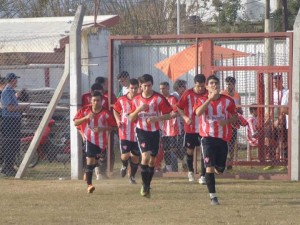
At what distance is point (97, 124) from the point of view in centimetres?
1522

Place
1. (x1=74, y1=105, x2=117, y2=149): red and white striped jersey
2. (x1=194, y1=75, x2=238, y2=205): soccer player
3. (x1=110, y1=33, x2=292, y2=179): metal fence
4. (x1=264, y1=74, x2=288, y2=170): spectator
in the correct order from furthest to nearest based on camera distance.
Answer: (x1=264, y1=74, x2=288, y2=170): spectator → (x1=110, y1=33, x2=292, y2=179): metal fence → (x1=74, y1=105, x2=117, y2=149): red and white striped jersey → (x1=194, y1=75, x2=238, y2=205): soccer player

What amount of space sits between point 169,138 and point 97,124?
10.5ft

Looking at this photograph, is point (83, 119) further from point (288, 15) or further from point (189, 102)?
point (288, 15)

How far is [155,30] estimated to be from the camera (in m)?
36.9

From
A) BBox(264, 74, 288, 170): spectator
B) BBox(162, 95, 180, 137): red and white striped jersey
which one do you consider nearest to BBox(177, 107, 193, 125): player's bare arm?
BBox(162, 95, 180, 137): red and white striped jersey

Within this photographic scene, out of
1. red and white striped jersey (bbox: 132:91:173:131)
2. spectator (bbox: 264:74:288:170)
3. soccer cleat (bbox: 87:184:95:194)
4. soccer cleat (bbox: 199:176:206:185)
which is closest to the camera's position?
red and white striped jersey (bbox: 132:91:173:131)

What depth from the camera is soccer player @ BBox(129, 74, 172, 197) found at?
46.3ft

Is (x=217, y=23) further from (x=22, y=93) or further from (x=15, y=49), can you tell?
(x=22, y=93)

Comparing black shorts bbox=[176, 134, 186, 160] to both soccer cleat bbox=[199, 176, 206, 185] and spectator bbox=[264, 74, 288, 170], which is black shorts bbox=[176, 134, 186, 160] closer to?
spectator bbox=[264, 74, 288, 170]

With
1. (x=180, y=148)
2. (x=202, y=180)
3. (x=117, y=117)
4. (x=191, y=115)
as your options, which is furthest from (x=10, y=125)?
(x=202, y=180)

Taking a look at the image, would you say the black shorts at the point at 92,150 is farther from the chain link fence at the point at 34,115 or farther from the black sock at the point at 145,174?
the chain link fence at the point at 34,115

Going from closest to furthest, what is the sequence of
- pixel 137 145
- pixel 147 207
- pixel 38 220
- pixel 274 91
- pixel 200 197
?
→ pixel 38 220 < pixel 147 207 < pixel 200 197 < pixel 137 145 < pixel 274 91

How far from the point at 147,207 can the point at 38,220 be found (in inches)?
70.0

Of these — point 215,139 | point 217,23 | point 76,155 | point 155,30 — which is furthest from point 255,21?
point 215,139
